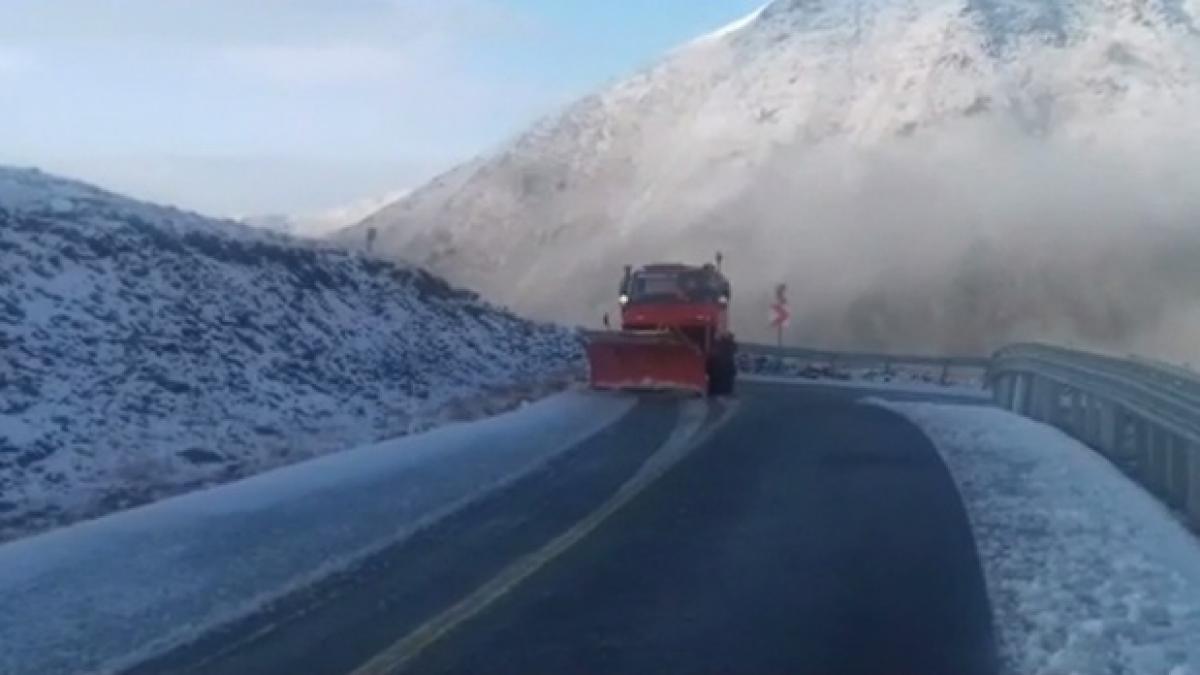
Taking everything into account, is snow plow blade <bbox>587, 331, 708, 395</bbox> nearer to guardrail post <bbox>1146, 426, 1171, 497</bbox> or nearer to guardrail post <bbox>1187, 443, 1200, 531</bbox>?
guardrail post <bbox>1146, 426, 1171, 497</bbox>

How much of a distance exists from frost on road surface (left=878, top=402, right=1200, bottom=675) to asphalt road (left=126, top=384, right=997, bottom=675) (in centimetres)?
25

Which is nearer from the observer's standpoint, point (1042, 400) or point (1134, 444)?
point (1134, 444)

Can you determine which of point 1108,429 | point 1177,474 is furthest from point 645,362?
point 1177,474

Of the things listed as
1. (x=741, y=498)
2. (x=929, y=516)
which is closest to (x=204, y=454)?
(x=741, y=498)

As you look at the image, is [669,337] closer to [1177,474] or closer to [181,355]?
[181,355]

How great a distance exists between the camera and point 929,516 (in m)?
15.1

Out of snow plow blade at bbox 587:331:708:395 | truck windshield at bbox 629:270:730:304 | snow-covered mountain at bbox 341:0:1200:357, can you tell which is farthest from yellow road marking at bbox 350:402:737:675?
snow-covered mountain at bbox 341:0:1200:357

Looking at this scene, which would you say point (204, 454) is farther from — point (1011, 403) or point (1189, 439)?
point (1011, 403)

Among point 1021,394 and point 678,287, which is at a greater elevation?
point 678,287

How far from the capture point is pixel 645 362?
101 feet

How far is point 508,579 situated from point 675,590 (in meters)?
1.10

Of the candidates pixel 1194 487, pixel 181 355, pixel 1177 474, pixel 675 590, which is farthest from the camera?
pixel 181 355

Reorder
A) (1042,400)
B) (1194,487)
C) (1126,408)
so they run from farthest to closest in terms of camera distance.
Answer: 1. (1042,400)
2. (1126,408)
3. (1194,487)

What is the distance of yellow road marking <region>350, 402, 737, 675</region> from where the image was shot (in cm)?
973
